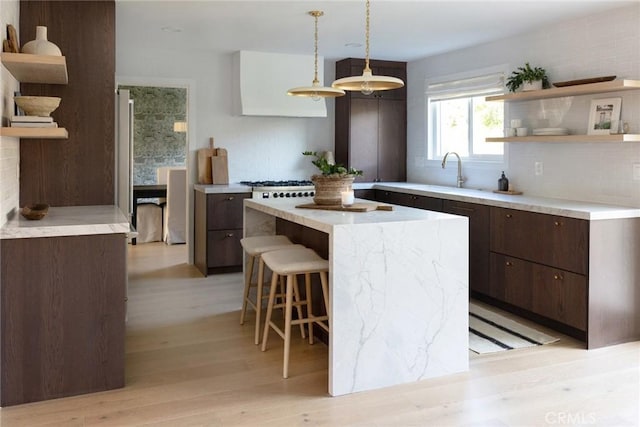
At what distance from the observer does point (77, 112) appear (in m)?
3.92

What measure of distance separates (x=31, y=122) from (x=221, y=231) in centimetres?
270

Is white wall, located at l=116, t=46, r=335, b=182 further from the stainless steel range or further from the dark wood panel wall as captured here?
the dark wood panel wall

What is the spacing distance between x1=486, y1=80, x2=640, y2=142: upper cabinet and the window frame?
0.35 meters

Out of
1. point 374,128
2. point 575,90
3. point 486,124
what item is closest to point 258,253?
point 575,90

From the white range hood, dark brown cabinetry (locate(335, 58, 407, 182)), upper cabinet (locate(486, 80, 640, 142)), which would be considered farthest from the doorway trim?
upper cabinet (locate(486, 80, 640, 142))

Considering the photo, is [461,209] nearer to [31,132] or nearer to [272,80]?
[272,80]

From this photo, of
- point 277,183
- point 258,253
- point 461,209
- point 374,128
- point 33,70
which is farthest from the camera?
point 374,128

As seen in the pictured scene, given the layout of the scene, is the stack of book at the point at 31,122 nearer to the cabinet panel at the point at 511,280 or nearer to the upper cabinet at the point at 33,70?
the upper cabinet at the point at 33,70

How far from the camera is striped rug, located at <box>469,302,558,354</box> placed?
142 inches

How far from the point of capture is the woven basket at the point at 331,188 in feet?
11.9

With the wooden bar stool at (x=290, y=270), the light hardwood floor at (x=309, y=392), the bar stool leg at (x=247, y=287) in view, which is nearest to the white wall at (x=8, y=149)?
the light hardwood floor at (x=309, y=392)

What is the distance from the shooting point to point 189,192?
616 cm

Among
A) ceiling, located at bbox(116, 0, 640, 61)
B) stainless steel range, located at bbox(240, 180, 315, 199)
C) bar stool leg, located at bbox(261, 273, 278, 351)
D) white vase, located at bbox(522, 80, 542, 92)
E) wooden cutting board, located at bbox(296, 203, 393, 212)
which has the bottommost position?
bar stool leg, located at bbox(261, 273, 278, 351)

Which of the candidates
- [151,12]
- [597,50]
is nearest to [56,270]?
[151,12]
